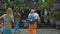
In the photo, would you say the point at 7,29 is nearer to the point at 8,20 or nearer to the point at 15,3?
the point at 8,20

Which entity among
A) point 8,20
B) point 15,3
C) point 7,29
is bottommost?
point 7,29

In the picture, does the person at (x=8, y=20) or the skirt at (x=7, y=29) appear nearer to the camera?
the person at (x=8, y=20)

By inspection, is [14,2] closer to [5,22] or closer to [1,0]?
[1,0]

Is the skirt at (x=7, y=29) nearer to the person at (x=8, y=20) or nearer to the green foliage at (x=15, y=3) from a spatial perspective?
the person at (x=8, y=20)

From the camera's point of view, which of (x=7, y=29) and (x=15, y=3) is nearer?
(x=7, y=29)

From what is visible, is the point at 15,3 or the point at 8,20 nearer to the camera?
the point at 8,20

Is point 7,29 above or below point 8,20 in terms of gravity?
below

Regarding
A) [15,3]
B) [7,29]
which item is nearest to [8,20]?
[7,29]

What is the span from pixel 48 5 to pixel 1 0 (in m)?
6.95

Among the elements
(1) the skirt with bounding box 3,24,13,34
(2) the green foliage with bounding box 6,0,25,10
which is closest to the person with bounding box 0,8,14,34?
(1) the skirt with bounding box 3,24,13,34

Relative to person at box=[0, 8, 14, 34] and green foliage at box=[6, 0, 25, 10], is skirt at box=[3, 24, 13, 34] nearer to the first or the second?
person at box=[0, 8, 14, 34]

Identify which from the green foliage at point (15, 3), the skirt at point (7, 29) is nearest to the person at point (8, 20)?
the skirt at point (7, 29)

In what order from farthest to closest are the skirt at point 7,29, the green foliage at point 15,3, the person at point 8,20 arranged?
the green foliage at point 15,3 < the skirt at point 7,29 < the person at point 8,20

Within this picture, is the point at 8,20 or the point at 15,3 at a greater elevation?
the point at 15,3
